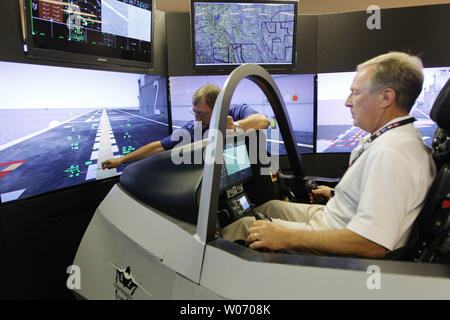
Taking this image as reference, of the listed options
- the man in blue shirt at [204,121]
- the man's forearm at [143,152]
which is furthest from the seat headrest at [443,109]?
the man's forearm at [143,152]

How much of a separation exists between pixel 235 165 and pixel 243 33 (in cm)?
183

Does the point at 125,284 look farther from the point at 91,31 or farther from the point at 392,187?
the point at 91,31

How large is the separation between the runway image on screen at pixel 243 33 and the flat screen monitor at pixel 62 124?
664 mm

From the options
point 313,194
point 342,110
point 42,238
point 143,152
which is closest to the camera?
point 313,194

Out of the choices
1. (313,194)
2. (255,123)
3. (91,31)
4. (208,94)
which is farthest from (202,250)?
(91,31)

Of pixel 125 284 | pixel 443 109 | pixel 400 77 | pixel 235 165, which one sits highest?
pixel 400 77

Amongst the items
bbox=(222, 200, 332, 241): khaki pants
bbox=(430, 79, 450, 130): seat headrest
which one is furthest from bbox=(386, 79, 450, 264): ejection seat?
bbox=(222, 200, 332, 241): khaki pants

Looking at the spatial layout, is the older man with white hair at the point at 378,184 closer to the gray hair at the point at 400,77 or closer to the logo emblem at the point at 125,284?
the gray hair at the point at 400,77

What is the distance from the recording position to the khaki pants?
1396 mm

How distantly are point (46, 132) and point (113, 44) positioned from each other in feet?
2.66

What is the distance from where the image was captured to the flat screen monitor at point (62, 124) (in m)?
1.80

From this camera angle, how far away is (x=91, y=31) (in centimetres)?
212

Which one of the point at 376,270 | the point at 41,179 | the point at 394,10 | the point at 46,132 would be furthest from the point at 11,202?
the point at 394,10
